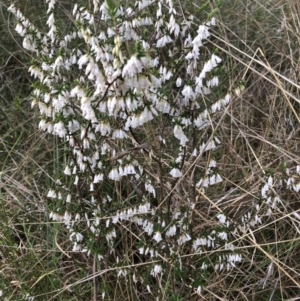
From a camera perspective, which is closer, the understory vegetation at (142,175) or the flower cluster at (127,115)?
the flower cluster at (127,115)

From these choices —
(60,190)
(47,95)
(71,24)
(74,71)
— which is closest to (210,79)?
(47,95)

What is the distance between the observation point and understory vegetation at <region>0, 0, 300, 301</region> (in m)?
2.19

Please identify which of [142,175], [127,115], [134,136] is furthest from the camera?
[142,175]

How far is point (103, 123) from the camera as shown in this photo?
2.13 metres

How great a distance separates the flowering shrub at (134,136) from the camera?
2.05 m

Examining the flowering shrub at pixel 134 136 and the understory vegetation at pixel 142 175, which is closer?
the flowering shrub at pixel 134 136

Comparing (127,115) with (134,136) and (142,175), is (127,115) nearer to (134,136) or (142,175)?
(134,136)

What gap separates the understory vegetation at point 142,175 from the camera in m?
2.19

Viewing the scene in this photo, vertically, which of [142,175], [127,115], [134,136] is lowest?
[142,175]

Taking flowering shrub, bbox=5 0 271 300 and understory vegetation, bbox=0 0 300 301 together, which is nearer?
flowering shrub, bbox=5 0 271 300

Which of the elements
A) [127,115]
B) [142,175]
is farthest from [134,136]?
[142,175]

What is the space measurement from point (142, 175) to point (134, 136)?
0.96 feet

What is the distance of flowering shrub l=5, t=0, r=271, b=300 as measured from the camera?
2.05 metres

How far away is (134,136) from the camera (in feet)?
7.70
